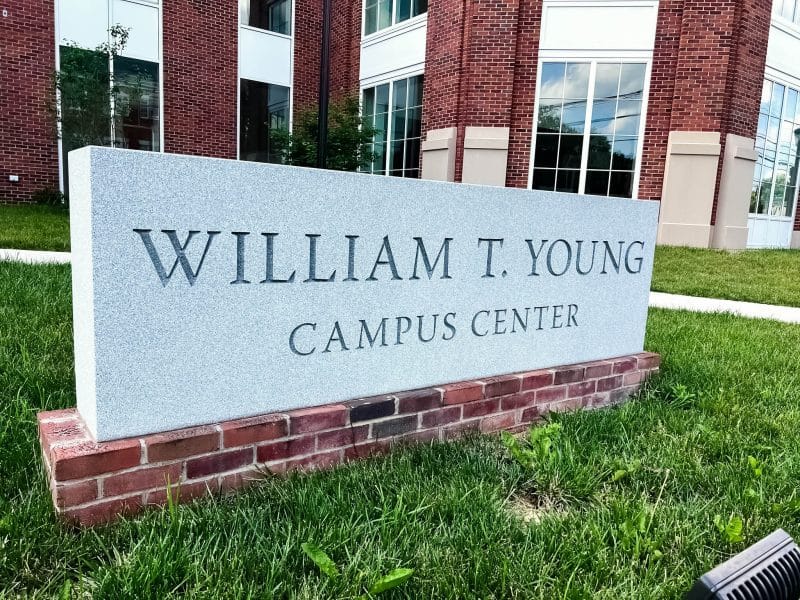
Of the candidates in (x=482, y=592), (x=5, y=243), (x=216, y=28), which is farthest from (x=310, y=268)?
(x=216, y=28)

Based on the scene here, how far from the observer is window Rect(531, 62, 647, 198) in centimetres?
1170

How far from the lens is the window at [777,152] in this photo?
1287 centimetres

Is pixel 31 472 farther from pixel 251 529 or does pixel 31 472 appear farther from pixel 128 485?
pixel 251 529

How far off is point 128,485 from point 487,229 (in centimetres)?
182

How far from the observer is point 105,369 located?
1.91 m

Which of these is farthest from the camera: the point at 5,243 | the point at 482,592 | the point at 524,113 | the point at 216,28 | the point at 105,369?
the point at 216,28

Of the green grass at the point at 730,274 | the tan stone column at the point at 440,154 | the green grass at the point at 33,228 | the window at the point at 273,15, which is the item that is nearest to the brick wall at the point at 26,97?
the green grass at the point at 33,228

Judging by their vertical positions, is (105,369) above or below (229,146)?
below

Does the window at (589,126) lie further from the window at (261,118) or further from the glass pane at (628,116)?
the window at (261,118)

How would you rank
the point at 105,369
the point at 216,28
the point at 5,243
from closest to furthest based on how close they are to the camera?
the point at 105,369 → the point at 5,243 → the point at 216,28

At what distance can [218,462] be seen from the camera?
2.13 m

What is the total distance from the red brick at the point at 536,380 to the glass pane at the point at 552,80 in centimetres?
1027

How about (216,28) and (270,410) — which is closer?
(270,410)

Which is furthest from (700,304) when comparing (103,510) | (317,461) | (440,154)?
(440,154)
